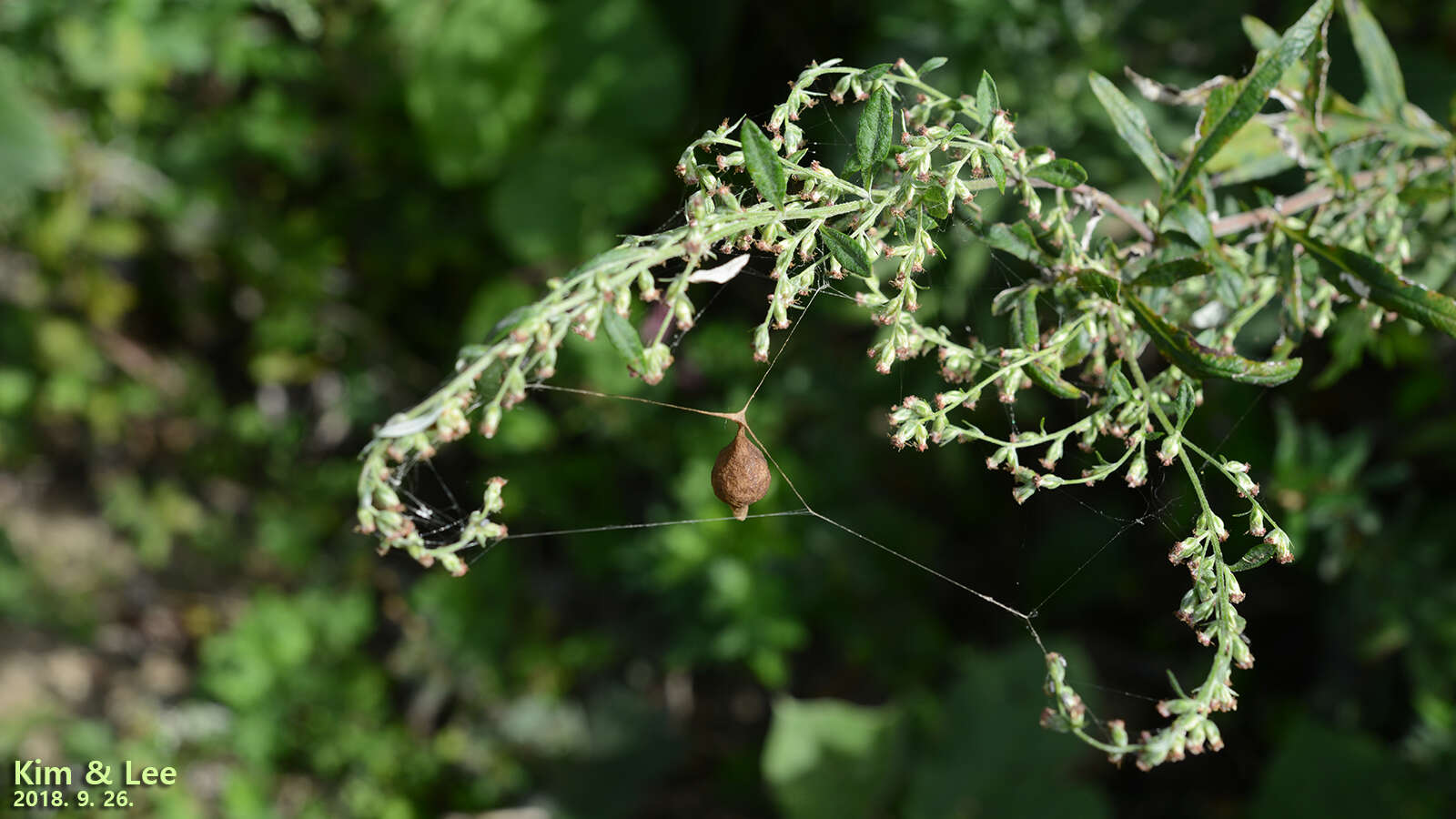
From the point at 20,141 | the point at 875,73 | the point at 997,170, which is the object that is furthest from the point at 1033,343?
the point at 20,141

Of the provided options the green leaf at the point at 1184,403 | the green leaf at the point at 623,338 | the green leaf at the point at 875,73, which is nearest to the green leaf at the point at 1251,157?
the green leaf at the point at 1184,403

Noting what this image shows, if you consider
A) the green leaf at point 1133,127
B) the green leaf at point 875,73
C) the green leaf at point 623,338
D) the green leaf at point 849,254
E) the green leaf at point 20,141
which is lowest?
the green leaf at point 1133,127

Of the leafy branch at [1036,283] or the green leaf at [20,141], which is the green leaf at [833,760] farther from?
the green leaf at [20,141]

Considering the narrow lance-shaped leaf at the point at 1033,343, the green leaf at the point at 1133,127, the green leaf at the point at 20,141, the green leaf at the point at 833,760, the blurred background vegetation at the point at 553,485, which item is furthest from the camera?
the green leaf at the point at 20,141

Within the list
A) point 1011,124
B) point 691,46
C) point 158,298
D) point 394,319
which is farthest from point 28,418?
point 1011,124

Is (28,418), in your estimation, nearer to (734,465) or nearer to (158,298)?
(158,298)

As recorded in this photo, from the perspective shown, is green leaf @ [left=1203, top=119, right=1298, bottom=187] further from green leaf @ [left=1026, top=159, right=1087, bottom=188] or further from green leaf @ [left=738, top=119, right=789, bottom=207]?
green leaf @ [left=738, top=119, right=789, bottom=207]
